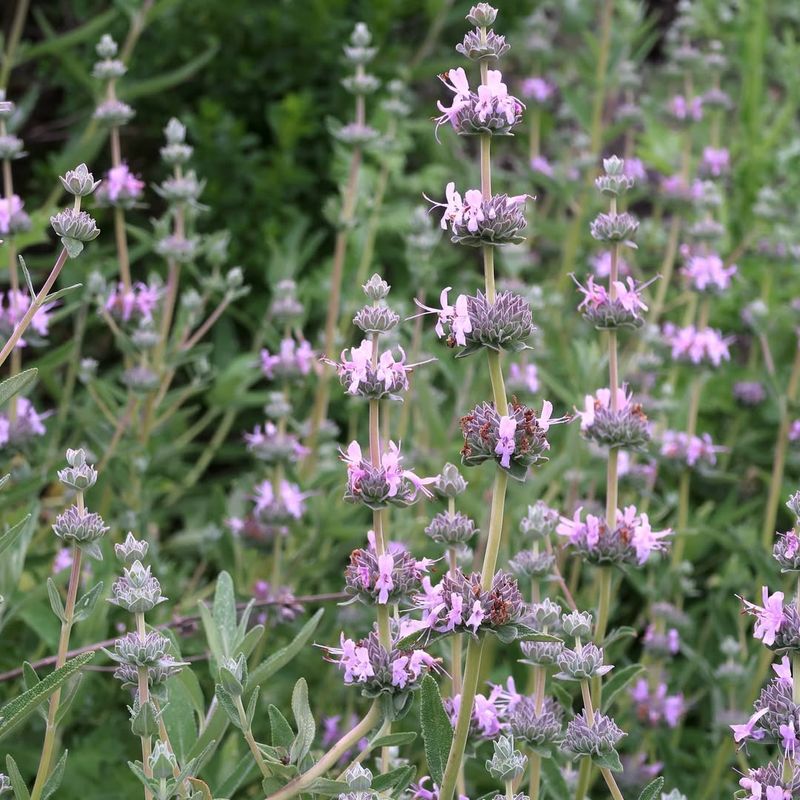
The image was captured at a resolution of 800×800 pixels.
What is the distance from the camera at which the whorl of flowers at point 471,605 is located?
1.25 metres

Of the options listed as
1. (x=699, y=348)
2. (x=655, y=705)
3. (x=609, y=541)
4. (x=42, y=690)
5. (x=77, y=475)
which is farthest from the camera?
(x=699, y=348)

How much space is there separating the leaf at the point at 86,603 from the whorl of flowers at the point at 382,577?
0.31 metres

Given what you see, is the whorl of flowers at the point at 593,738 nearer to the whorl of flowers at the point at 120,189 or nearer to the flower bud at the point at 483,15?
the flower bud at the point at 483,15

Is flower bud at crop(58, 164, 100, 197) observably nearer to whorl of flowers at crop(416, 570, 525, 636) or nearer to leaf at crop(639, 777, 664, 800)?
whorl of flowers at crop(416, 570, 525, 636)

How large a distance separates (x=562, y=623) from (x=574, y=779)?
0.44m

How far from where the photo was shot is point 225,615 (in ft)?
4.86

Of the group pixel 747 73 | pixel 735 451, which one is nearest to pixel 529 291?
pixel 735 451

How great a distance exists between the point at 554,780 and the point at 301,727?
536mm

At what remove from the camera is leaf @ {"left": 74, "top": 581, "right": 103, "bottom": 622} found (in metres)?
1.36

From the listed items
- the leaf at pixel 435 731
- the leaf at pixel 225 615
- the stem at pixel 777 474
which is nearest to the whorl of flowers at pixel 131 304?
the leaf at pixel 225 615

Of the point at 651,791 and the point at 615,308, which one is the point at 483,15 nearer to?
the point at 615,308

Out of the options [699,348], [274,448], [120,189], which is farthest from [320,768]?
[699,348]

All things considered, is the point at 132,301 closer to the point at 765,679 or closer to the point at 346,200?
the point at 346,200

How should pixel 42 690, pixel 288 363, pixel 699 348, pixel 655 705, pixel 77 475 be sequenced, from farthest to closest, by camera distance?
1. pixel 699 348
2. pixel 288 363
3. pixel 655 705
4. pixel 77 475
5. pixel 42 690
